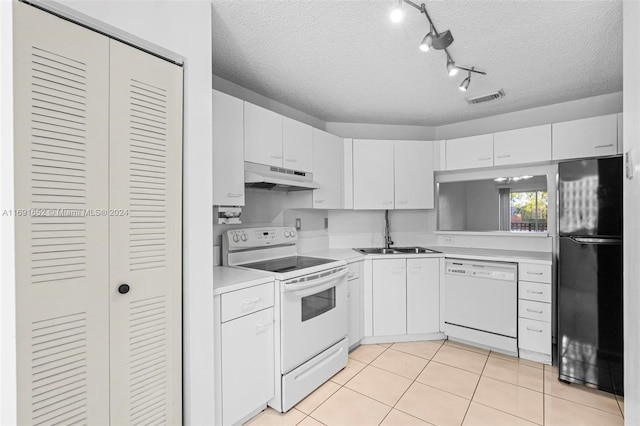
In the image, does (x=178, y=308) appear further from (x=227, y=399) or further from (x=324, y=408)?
(x=324, y=408)

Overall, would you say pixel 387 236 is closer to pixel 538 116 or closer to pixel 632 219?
pixel 538 116

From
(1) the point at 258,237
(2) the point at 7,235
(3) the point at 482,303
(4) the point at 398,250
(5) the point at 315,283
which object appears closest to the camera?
(2) the point at 7,235

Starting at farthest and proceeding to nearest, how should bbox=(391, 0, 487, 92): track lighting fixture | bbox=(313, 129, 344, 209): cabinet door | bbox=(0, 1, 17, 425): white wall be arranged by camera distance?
1. bbox=(313, 129, 344, 209): cabinet door
2. bbox=(391, 0, 487, 92): track lighting fixture
3. bbox=(0, 1, 17, 425): white wall

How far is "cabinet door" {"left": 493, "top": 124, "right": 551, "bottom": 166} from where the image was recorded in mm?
2906

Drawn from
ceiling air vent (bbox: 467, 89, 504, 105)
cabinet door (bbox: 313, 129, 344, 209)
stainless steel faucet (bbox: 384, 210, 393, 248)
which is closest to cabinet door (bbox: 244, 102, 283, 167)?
cabinet door (bbox: 313, 129, 344, 209)

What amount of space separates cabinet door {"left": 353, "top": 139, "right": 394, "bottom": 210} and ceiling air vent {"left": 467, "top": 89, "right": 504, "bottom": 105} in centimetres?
87

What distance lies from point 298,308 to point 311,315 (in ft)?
0.58

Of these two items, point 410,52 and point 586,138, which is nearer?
point 410,52

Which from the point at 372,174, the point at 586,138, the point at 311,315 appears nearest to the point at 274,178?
the point at 311,315

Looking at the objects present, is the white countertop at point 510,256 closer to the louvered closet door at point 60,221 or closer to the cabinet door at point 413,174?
the cabinet door at point 413,174

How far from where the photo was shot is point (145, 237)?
1384 millimetres

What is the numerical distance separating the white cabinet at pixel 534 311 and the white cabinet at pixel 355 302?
1.40 metres

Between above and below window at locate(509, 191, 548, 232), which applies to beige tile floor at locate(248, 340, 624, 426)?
below

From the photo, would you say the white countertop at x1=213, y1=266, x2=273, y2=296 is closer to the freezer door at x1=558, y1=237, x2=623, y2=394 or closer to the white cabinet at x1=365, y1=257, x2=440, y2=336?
the white cabinet at x1=365, y1=257, x2=440, y2=336
